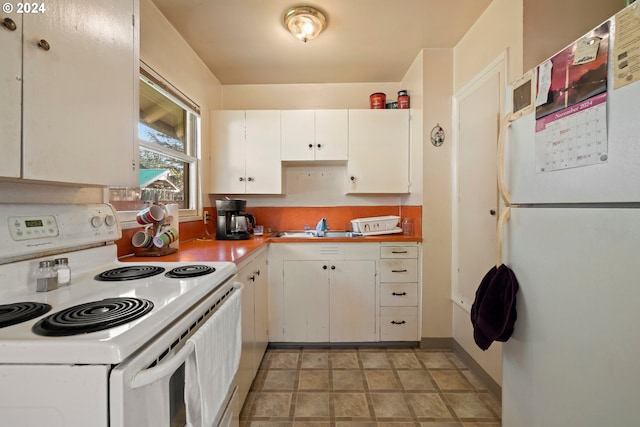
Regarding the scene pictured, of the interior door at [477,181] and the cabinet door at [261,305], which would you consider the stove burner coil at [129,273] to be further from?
the interior door at [477,181]

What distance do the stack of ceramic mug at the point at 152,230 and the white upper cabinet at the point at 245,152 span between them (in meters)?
1.06

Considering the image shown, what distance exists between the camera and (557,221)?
2.80ft

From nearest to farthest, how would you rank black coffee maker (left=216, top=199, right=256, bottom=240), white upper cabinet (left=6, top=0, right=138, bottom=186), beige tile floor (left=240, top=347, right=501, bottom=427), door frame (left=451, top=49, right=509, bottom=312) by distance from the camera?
white upper cabinet (left=6, top=0, right=138, bottom=186), beige tile floor (left=240, top=347, right=501, bottom=427), door frame (left=451, top=49, right=509, bottom=312), black coffee maker (left=216, top=199, right=256, bottom=240)

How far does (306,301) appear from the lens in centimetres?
227

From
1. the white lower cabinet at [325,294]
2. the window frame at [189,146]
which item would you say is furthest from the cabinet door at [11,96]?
the white lower cabinet at [325,294]

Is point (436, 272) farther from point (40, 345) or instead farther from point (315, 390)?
point (40, 345)

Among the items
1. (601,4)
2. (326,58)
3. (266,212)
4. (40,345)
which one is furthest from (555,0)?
(266,212)

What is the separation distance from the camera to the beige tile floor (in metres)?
1.51

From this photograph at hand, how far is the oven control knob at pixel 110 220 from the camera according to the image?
47.3 inches

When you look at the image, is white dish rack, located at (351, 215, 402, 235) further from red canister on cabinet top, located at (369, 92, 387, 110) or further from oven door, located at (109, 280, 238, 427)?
oven door, located at (109, 280, 238, 427)

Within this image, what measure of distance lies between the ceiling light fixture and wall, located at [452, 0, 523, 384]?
109 cm

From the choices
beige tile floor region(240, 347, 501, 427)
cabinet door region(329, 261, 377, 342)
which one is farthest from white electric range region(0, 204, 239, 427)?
cabinet door region(329, 261, 377, 342)

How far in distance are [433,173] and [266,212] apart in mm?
1714

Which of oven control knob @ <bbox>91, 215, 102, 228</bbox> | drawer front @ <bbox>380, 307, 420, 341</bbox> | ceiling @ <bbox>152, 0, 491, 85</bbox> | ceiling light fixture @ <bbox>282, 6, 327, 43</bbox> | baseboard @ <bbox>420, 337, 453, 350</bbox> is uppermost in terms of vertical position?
ceiling @ <bbox>152, 0, 491, 85</bbox>
